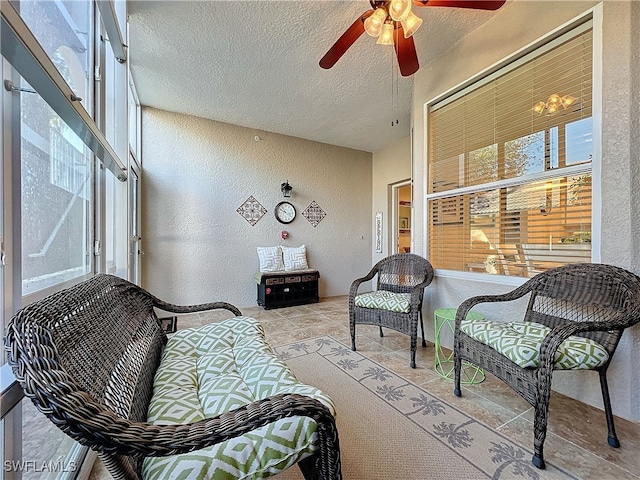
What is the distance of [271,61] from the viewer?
2729mm

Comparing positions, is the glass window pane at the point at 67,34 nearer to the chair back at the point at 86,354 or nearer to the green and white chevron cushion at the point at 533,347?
the chair back at the point at 86,354

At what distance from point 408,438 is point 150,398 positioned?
127 centimetres

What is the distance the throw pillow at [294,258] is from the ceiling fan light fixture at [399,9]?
347 cm

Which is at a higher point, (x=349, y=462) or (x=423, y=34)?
(x=423, y=34)

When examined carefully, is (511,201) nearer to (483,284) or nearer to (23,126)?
(483,284)

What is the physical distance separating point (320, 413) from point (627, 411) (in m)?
2.01

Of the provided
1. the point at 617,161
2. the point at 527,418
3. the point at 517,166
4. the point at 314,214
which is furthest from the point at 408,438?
the point at 314,214

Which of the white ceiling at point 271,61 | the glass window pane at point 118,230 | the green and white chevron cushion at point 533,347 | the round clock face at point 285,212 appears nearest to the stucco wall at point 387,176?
the white ceiling at point 271,61

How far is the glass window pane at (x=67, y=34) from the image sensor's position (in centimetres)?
104

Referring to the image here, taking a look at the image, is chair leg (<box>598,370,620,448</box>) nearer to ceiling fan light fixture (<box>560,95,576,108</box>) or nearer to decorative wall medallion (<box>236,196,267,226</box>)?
ceiling fan light fixture (<box>560,95,576,108</box>)

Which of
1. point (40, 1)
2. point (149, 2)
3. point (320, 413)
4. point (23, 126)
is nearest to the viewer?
point (320, 413)

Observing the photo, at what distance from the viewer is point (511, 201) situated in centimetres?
221

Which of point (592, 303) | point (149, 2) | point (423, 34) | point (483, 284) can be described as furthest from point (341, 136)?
point (592, 303)

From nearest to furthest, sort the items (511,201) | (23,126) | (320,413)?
(320,413) < (23,126) < (511,201)
